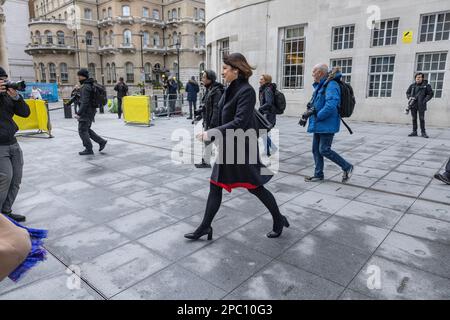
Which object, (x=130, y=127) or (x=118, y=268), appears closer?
(x=118, y=268)

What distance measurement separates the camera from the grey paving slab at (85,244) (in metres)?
3.30

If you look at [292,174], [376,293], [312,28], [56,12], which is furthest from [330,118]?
[56,12]

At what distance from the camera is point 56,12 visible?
61.0 metres

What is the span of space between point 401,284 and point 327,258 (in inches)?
26.4

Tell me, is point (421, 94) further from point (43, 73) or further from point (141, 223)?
point (43, 73)

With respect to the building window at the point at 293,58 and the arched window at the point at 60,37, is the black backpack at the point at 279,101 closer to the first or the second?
the building window at the point at 293,58

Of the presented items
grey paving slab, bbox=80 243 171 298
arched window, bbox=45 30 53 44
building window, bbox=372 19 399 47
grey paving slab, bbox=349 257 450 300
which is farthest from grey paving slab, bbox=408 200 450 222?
arched window, bbox=45 30 53 44

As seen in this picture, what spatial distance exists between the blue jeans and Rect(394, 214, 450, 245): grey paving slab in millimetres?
1536

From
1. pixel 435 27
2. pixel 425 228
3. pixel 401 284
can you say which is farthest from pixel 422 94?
pixel 401 284

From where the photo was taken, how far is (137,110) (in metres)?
13.7

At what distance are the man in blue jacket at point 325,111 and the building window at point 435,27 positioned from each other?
10.2 m
